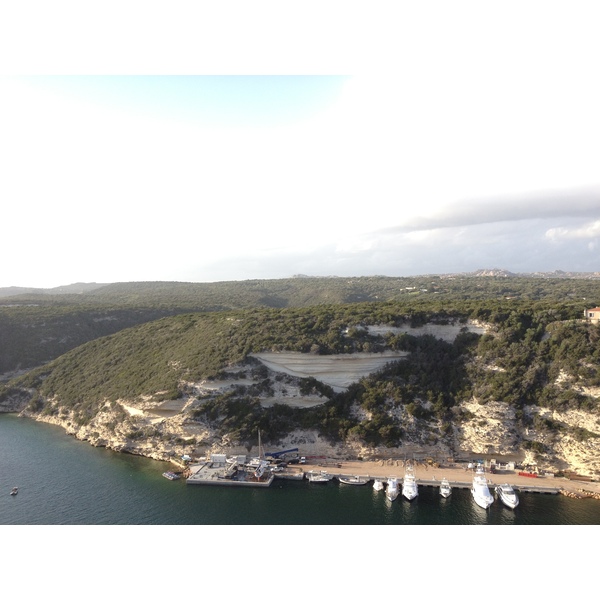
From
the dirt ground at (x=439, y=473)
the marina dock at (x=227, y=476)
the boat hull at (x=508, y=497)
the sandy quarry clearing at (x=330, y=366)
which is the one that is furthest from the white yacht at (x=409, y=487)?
the sandy quarry clearing at (x=330, y=366)

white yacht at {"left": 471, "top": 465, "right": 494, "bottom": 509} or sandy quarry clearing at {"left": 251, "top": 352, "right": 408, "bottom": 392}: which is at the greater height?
sandy quarry clearing at {"left": 251, "top": 352, "right": 408, "bottom": 392}

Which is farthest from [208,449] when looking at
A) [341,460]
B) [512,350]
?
[512,350]

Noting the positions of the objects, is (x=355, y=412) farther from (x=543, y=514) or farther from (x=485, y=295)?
(x=485, y=295)

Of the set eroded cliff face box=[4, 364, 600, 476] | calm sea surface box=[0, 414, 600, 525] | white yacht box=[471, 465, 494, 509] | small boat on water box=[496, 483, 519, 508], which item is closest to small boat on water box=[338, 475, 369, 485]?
Result: calm sea surface box=[0, 414, 600, 525]

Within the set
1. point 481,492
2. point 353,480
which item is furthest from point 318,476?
point 481,492

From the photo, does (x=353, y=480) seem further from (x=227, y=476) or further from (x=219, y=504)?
(x=219, y=504)

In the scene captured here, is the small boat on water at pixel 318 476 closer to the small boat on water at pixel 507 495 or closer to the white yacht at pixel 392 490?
the white yacht at pixel 392 490

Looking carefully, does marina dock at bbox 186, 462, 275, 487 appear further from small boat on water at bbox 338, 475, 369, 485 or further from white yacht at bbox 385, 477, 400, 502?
white yacht at bbox 385, 477, 400, 502

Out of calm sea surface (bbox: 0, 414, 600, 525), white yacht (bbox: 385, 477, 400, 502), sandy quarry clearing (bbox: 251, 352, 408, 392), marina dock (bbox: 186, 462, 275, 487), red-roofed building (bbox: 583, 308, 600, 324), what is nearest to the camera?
calm sea surface (bbox: 0, 414, 600, 525)
